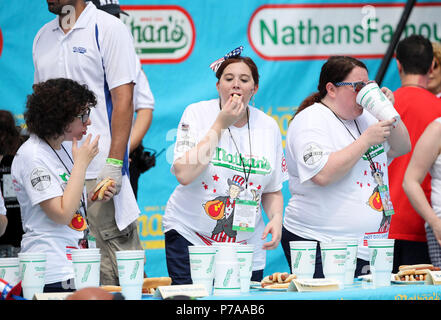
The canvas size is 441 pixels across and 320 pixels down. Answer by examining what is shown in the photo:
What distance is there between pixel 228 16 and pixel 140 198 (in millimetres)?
1289

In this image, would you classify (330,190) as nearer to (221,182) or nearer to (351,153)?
(351,153)

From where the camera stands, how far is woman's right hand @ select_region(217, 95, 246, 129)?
3068 millimetres

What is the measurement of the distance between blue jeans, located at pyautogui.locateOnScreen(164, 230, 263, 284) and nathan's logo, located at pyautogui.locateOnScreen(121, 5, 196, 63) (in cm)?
170

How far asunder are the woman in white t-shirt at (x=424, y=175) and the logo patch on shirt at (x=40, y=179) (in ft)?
6.13

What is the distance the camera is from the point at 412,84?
4.27 metres

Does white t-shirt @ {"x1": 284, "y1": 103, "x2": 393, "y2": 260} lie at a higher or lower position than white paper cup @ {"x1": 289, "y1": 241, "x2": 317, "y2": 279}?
→ higher

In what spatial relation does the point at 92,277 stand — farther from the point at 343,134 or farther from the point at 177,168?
the point at 343,134

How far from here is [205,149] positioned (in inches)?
118


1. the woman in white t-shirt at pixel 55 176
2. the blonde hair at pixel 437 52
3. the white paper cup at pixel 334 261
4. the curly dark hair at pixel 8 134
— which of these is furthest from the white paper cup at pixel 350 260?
the blonde hair at pixel 437 52

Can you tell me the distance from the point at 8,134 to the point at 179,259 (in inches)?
36.4

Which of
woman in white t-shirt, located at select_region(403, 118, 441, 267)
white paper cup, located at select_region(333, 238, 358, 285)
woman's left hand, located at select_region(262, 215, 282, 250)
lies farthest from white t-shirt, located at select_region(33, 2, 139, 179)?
woman in white t-shirt, located at select_region(403, 118, 441, 267)

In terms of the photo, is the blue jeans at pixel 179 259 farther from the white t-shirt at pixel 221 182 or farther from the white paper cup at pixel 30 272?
the white paper cup at pixel 30 272

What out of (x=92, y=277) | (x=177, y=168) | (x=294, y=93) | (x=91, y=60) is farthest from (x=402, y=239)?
(x=92, y=277)

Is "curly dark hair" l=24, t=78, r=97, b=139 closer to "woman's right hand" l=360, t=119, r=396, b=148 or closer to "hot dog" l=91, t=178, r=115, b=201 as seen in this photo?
"hot dog" l=91, t=178, r=115, b=201
